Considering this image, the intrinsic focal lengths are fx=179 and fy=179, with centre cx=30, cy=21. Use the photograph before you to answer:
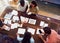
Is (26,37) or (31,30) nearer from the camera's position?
(26,37)

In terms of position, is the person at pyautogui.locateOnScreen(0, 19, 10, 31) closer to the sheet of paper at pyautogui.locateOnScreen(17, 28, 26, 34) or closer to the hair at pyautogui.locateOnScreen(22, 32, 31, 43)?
the sheet of paper at pyautogui.locateOnScreen(17, 28, 26, 34)

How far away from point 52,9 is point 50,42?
74.0 inches

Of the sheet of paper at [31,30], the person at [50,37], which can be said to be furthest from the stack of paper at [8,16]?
the person at [50,37]

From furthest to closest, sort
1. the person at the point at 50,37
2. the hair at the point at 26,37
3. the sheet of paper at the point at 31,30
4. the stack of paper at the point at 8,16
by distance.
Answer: the stack of paper at the point at 8,16, the sheet of paper at the point at 31,30, the person at the point at 50,37, the hair at the point at 26,37

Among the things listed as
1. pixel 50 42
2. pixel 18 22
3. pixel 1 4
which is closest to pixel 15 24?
pixel 18 22

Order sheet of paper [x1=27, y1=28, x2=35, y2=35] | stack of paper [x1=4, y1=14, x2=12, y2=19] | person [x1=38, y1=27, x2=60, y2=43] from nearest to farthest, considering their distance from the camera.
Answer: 1. person [x1=38, y1=27, x2=60, y2=43]
2. sheet of paper [x1=27, y1=28, x2=35, y2=35]
3. stack of paper [x1=4, y1=14, x2=12, y2=19]

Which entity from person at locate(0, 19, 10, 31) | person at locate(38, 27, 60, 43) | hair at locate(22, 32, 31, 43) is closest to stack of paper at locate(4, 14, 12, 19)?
person at locate(0, 19, 10, 31)

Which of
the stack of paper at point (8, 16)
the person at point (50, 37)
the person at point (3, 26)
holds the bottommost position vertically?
the person at point (50, 37)

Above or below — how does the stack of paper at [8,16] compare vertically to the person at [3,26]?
above

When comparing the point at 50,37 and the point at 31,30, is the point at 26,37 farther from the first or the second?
the point at 50,37

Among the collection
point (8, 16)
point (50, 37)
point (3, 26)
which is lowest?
Answer: point (50, 37)

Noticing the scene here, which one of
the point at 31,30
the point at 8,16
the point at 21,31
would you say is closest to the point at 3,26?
the point at 8,16

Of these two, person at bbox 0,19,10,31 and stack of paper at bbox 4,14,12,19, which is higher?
stack of paper at bbox 4,14,12,19

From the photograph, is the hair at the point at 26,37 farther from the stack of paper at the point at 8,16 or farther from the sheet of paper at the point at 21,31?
the stack of paper at the point at 8,16
